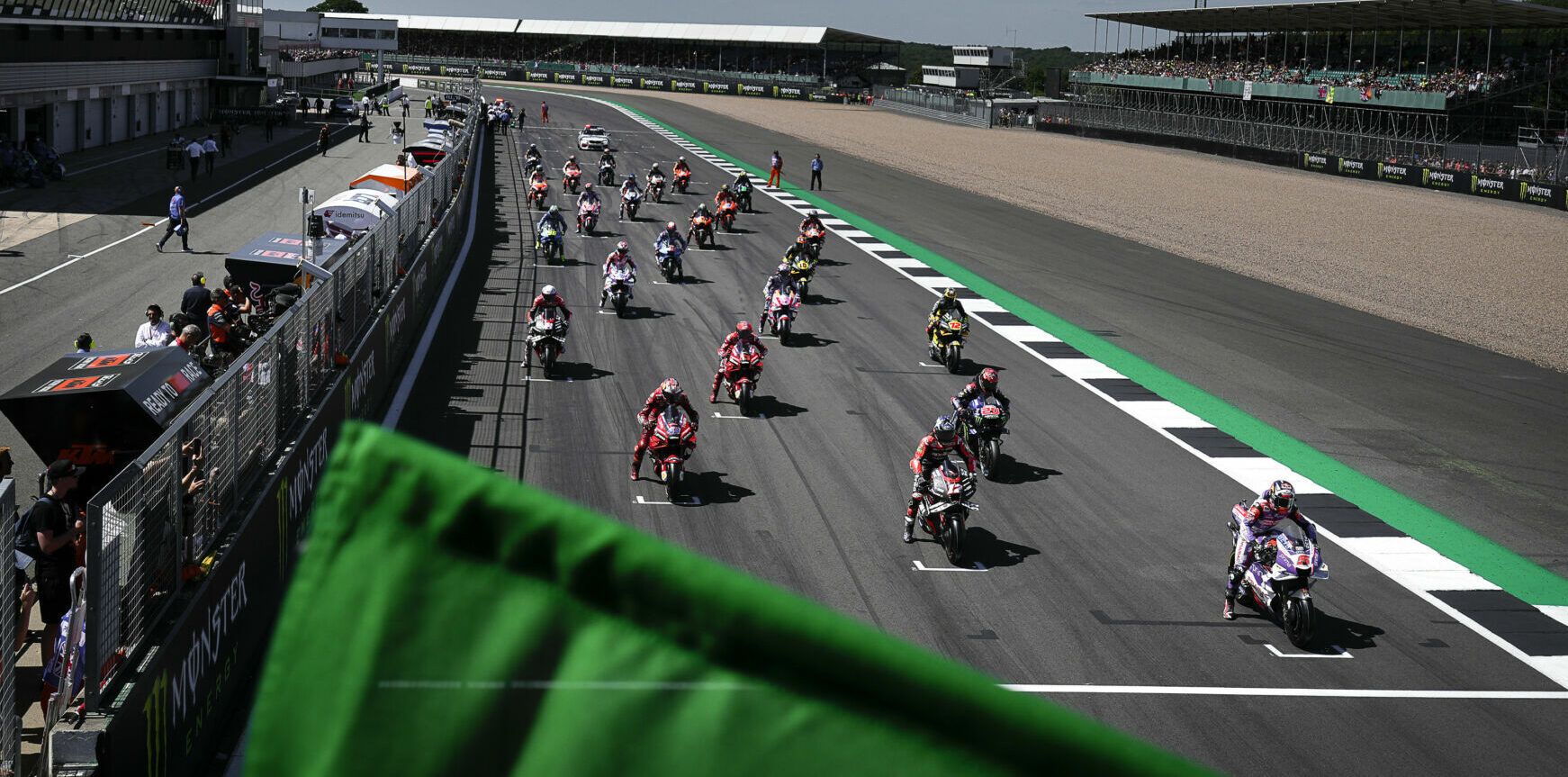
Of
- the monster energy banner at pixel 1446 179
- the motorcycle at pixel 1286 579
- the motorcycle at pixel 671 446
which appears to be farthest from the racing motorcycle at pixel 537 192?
the monster energy banner at pixel 1446 179

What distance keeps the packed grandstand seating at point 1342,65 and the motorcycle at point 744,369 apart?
209ft

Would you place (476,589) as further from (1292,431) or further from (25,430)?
(1292,431)

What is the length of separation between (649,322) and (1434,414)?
15.7m

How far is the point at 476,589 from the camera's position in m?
1.18

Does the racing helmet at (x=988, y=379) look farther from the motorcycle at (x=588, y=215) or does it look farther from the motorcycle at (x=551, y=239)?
the motorcycle at (x=588, y=215)

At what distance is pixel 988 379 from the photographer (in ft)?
61.0

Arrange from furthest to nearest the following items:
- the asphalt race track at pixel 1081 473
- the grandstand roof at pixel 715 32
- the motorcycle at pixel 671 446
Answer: the grandstand roof at pixel 715 32 → the motorcycle at pixel 671 446 → the asphalt race track at pixel 1081 473

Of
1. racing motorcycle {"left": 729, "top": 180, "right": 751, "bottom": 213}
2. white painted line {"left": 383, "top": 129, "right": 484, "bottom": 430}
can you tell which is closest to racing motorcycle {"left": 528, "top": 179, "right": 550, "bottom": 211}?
white painted line {"left": 383, "top": 129, "right": 484, "bottom": 430}

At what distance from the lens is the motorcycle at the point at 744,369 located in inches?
857

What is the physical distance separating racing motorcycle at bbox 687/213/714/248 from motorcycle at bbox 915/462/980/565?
23.4m

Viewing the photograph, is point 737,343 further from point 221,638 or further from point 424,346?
point 221,638

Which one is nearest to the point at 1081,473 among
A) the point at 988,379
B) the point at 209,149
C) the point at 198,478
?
the point at 988,379

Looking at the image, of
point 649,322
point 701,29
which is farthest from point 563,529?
point 701,29

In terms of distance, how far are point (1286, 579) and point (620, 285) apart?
1844cm
